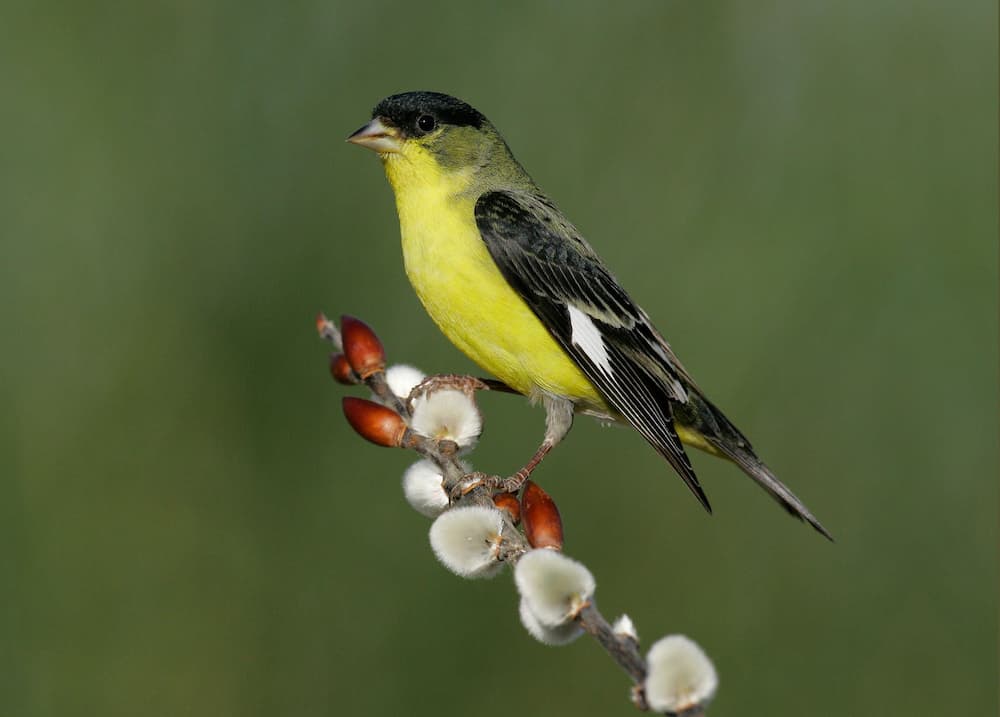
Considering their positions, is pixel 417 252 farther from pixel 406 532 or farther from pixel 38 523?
pixel 38 523

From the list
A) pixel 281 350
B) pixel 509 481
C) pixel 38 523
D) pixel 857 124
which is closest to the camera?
pixel 509 481

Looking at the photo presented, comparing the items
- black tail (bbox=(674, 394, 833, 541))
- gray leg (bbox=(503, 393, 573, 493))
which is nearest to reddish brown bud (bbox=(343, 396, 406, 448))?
gray leg (bbox=(503, 393, 573, 493))

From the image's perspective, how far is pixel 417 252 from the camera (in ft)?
9.72

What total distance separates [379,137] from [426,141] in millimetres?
146

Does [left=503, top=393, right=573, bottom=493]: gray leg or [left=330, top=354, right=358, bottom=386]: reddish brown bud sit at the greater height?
[left=330, top=354, right=358, bottom=386]: reddish brown bud

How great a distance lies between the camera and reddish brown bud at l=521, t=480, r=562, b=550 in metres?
1.74

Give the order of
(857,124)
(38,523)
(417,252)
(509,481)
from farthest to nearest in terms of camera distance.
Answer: (857,124) → (38,523) → (417,252) → (509,481)

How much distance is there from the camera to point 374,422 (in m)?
2.08

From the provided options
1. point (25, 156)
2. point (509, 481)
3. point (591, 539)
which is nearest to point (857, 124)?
point (591, 539)

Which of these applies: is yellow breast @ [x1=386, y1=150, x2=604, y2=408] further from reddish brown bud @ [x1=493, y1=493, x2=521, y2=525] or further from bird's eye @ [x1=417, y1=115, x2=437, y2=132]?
reddish brown bud @ [x1=493, y1=493, x2=521, y2=525]

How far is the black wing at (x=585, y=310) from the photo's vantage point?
288cm

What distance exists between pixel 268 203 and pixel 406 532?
1.18 m

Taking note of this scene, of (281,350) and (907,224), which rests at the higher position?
(907,224)

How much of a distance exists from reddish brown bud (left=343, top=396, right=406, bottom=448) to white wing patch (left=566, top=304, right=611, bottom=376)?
0.92 meters
